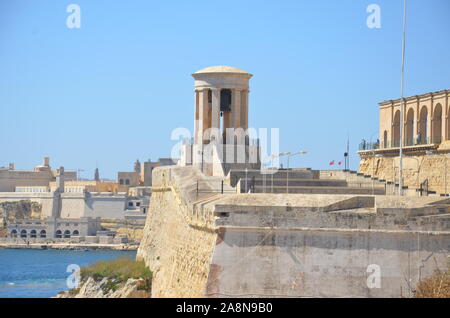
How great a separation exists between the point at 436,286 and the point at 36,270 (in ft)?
158

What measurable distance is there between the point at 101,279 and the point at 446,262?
12823mm

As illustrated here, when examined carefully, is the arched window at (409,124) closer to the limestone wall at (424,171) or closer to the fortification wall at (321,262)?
the limestone wall at (424,171)

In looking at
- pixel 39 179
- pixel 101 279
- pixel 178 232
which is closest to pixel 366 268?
pixel 178 232

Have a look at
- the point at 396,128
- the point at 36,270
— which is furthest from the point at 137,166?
the point at 396,128

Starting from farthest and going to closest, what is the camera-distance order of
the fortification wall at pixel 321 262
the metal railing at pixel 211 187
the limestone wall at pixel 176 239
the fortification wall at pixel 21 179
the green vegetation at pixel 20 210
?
the fortification wall at pixel 21 179, the green vegetation at pixel 20 210, the metal railing at pixel 211 187, the limestone wall at pixel 176 239, the fortification wall at pixel 321 262

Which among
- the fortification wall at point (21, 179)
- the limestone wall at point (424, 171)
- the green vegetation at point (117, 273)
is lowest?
the green vegetation at point (117, 273)

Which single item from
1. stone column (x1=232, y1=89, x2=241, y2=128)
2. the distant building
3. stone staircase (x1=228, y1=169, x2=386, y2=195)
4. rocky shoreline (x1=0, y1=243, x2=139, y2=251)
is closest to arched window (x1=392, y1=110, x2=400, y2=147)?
stone column (x1=232, y1=89, x2=241, y2=128)

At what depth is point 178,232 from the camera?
25.7 meters

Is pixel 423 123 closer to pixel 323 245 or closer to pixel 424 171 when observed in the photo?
pixel 424 171

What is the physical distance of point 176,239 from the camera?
25.7 metres

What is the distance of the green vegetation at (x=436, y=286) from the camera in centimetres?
1853

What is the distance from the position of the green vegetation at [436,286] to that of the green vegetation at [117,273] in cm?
1042

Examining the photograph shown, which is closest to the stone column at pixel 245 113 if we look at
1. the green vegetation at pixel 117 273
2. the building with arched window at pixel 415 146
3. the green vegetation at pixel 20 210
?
the building with arched window at pixel 415 146
